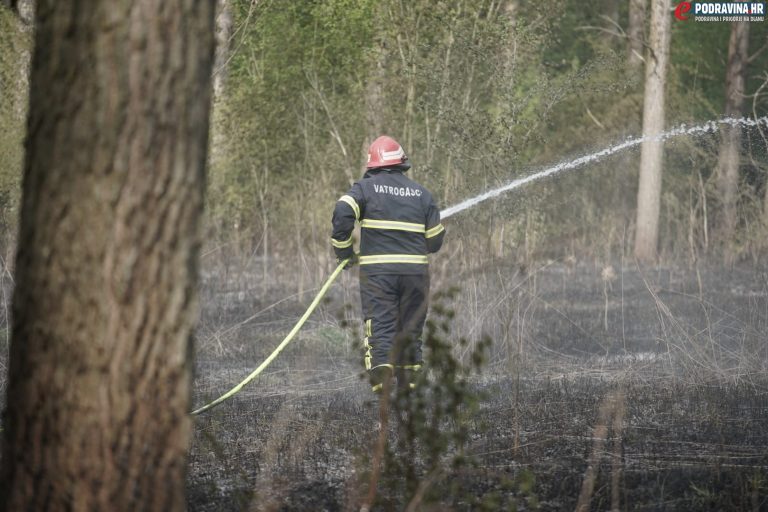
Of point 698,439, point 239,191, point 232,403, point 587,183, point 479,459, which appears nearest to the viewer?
point 479,459

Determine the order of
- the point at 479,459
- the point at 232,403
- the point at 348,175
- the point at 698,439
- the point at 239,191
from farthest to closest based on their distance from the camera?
1. the point at 239,191
2. the point at 348,175
3. the point at 232,403
4. the point at 698,439
5. the point at 479,459

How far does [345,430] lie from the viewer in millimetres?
6465

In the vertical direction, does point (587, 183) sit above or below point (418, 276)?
above

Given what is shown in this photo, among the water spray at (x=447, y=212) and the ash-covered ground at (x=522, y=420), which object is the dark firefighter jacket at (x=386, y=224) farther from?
the ash-covered ground at (x=522, y=420)

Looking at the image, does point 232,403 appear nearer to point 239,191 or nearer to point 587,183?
point 239,191

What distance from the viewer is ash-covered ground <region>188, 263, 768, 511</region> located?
4977 mm

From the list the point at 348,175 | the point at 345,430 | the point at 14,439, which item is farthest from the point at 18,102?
the point at 14,439

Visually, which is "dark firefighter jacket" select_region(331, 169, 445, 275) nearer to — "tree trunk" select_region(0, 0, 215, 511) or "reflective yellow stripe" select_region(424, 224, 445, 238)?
"reflective yellow stripe" select_region(424, 224, 445, 238)

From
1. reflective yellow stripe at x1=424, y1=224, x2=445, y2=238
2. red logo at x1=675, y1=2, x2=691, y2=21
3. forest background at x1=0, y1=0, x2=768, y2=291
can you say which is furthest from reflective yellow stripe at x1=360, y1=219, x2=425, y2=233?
red logo at x1=675, y1=2, x2=691, y2=21

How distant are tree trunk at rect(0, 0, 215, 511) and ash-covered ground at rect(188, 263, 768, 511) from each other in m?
0.54

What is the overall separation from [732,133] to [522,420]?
1461 centimetres

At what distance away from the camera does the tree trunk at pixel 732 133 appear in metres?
18.8

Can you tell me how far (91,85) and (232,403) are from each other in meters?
4.83

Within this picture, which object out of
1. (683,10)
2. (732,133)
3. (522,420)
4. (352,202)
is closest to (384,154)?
(352,202)
